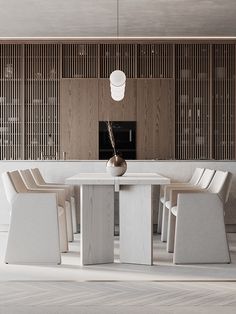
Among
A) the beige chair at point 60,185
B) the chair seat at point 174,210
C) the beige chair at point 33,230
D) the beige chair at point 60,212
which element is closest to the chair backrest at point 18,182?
the beige chair at point 60,212

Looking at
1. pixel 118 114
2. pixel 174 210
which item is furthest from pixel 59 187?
pixel 118 114

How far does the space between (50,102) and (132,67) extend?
1.65 meters

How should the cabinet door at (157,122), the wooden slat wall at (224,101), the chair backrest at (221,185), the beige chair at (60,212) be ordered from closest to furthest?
the chair backrest at (221,185) → the beige chair at (60,212) → the cabinet door at (157,122) → the wooden slat wall at (224,101)

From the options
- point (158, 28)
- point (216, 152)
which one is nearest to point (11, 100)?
point (158, 28)

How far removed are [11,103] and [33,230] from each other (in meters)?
6.89

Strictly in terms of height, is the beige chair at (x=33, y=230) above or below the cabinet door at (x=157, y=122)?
below

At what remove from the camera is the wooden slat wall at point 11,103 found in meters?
13.0

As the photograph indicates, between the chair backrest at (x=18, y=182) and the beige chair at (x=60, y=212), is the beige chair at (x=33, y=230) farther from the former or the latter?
the beige chair at (x=60, y=212)

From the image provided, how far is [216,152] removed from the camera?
42.7 ft

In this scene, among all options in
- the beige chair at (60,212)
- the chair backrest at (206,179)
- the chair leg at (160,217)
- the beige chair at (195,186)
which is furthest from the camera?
the chair leg at (160,217)

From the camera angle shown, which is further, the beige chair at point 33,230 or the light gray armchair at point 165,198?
the light gray armchair at point 165,198

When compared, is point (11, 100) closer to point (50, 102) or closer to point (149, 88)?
point (50, 102)

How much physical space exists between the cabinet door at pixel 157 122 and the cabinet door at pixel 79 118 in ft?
2.80

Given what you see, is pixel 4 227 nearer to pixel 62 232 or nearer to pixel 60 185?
pixel 60 185
